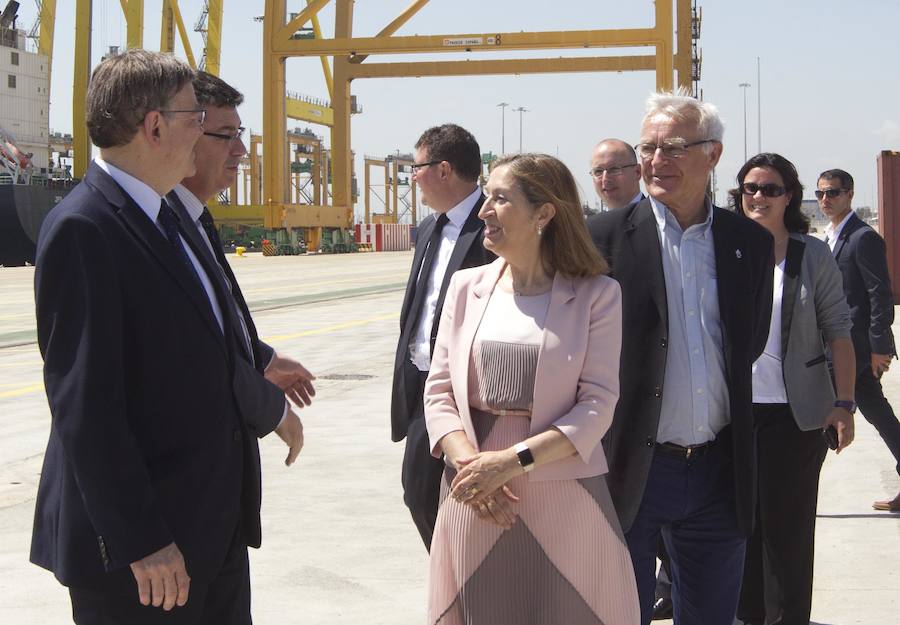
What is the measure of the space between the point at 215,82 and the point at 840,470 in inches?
188

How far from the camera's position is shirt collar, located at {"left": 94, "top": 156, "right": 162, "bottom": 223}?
8.26 ft

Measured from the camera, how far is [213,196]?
3.47 metres

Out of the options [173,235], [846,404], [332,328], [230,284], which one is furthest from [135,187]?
[332,328]

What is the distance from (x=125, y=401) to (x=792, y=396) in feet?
8.22

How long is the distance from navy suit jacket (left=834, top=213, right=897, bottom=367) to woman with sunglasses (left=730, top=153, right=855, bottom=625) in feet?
5.25

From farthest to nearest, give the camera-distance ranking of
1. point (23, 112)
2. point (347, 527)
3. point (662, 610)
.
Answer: point (23, 112) < point (347, 527) < point (662, 610)

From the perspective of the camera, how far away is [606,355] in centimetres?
288

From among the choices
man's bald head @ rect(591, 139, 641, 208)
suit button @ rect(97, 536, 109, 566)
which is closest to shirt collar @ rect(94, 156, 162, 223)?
suit button @ rect(97, 536, 109, 566)

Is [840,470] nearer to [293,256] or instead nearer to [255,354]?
[255,354]

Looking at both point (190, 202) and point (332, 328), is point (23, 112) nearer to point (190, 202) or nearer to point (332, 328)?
point (332, 328)

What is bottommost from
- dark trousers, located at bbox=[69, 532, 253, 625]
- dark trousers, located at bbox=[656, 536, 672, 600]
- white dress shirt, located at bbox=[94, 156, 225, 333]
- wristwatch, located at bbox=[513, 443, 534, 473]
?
dark trousers, located at bbox=[656, 536, 672, 600]

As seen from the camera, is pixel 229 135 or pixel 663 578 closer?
pixel 229 135

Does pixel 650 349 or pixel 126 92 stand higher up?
pixel 126 92

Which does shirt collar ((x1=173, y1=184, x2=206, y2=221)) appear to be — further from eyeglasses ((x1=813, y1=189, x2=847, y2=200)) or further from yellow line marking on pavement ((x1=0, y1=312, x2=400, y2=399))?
yellow line marking on pavement ((x1=0, y1=312, x2=400, y2=399))
